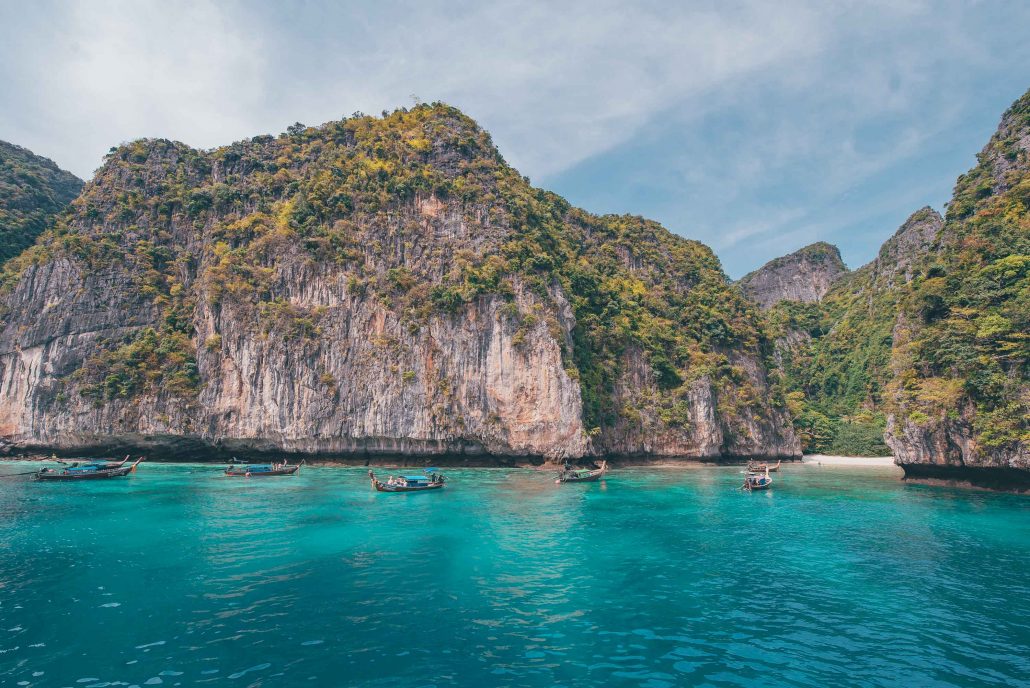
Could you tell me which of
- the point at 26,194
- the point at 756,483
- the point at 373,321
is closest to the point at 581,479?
the point at 756,483

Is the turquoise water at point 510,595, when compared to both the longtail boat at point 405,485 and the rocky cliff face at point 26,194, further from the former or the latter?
the rocky cliff face at point 26,194

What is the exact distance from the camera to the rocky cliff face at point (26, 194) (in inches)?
2665

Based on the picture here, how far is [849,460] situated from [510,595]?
210ft

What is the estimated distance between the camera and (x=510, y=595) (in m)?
13.9

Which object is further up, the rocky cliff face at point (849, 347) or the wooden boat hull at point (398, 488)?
the rocky cliff face at point (849, 347)

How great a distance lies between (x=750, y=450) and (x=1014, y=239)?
34671mm

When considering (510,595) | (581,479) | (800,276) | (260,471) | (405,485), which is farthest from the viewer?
(800,276)

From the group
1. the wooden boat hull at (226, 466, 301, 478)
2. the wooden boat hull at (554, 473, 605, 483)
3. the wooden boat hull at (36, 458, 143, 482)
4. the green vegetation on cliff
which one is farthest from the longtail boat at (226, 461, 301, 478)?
the green vegetation on cliff

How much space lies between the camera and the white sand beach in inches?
2315

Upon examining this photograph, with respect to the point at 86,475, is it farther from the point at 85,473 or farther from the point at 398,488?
the point at 398,488

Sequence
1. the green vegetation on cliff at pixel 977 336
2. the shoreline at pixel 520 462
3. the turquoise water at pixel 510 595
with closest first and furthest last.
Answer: the turquoise water at pixel 510 595 → the green vegetation on cliff at pixel 977 336 → the shoreline at pixel 520 462

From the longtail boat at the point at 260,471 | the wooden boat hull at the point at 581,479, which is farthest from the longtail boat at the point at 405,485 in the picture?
the longtail boat at the point at 260,471

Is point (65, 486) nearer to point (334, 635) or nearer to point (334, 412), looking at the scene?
point (334, 412)

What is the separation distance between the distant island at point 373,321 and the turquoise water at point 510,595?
2347 centimetres
